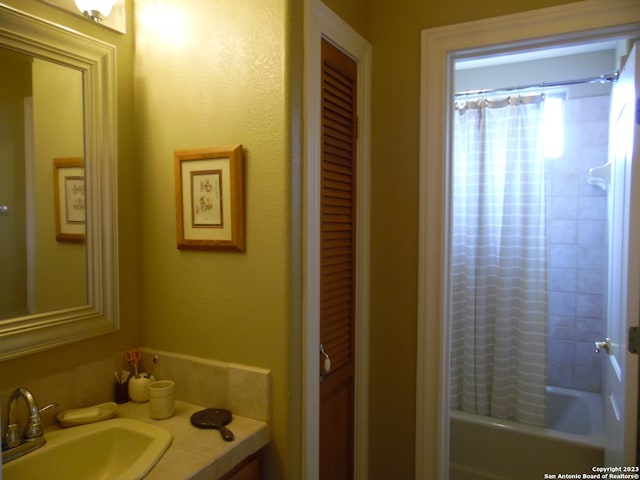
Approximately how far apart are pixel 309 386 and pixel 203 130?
84 centimetres

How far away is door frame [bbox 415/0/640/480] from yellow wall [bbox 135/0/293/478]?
0.63 meters

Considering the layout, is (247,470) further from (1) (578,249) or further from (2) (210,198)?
(1) (578,249)

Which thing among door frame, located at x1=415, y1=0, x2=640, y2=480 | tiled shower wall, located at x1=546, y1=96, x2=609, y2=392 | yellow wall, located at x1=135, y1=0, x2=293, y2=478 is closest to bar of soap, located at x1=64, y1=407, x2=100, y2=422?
yellow wall, located at x1=135, y1=0, x2=293, y2=478

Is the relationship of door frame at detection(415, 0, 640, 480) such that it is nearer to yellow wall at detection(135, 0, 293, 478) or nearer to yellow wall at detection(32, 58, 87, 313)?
yellow wall at detection(135, 0, 293, 478)

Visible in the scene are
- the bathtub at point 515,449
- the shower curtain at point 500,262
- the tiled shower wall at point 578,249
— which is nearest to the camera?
the bathtub at point 515,449

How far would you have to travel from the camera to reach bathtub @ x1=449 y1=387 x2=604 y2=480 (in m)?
2.21

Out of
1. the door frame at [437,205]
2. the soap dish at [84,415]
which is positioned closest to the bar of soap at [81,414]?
the soap dish at [84,415]

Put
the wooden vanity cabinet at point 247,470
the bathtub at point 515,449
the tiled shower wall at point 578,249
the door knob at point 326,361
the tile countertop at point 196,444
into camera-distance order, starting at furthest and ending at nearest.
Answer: the tiled shower wall at point 578,249 < the bathtub at point 515,449 < the door knob at point 326,361 < the wooden vanity cabinet at point 247,470 < the tile countertop at point 196,444

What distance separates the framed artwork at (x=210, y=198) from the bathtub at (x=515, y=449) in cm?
192

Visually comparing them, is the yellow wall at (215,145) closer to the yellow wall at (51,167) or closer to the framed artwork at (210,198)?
the framed artwork at (210,198)

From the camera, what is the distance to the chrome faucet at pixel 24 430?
1059 millimetres

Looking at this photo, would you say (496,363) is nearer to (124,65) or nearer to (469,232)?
(469,232)

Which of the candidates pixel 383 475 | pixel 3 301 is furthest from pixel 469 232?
pixel 3 301

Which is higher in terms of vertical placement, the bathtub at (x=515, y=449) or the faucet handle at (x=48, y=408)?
the faucet handle at (x=48, y=408)
